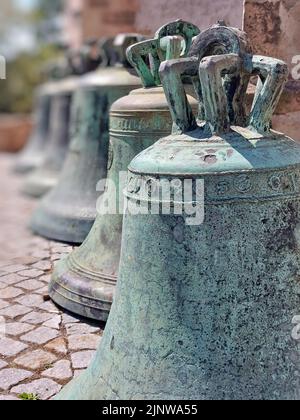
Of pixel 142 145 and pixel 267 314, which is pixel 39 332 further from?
pixel 267 314

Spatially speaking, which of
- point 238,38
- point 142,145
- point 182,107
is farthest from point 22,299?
point 238,38

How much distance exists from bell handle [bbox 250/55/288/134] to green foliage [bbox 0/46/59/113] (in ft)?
54.8

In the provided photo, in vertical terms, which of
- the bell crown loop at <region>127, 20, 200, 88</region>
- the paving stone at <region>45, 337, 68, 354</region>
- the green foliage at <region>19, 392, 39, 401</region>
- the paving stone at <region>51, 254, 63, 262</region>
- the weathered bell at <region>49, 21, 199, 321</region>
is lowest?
the paving stone at <region>51, 254, 63, 262</region>

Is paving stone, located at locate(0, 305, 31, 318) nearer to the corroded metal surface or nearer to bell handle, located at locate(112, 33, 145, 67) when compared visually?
bell handle, located at locate(112, 33, 145, 67)

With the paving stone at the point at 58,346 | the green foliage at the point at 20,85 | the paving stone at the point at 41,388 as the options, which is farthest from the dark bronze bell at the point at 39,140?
the green foliage at the point at 20,85

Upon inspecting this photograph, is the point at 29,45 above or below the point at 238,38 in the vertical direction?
below

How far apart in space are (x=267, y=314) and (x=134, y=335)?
0.41m

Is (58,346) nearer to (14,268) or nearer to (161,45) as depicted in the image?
(14,268)

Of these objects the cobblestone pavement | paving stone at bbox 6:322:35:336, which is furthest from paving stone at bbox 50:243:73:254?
paving stone at bbox 6:322:35:336

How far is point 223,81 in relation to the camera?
1754mm

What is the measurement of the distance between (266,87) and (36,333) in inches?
61.8

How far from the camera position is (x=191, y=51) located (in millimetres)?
1768

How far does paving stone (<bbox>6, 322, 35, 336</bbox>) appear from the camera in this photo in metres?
2.64

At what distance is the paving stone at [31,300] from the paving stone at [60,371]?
2.10 feet
